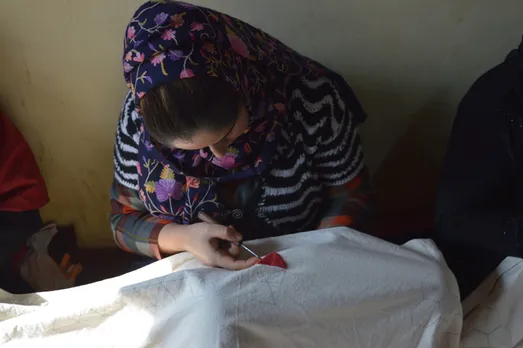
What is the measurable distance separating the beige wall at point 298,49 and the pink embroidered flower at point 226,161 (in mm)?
295

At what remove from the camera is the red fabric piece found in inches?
31.0

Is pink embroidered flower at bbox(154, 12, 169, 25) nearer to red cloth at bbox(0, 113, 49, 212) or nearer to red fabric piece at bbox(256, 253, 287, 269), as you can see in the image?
red fabric piece at bbox(256, 253, 287, 269)

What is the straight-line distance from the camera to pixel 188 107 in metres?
0.74

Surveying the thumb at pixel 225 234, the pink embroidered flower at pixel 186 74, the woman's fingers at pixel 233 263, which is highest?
the pink embroidered flower at pixel 186 74

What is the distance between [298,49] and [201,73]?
0.39 metres

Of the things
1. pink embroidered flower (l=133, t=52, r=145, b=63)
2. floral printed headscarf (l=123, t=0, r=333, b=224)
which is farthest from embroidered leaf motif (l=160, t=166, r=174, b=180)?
pink embroidered flower (l=133, t=52, r=145, b=63)


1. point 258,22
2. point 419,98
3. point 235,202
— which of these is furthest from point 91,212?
point 419,98

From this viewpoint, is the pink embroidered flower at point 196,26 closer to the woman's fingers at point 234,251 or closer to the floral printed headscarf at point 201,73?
the floral printed headscarf at point 201,73

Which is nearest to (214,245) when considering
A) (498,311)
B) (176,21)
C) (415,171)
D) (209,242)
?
(209,242)

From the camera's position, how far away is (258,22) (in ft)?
3.41

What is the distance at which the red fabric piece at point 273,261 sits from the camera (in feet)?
2.58

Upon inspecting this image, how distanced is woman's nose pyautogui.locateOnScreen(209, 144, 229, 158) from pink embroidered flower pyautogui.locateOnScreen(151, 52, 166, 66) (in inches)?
6.5

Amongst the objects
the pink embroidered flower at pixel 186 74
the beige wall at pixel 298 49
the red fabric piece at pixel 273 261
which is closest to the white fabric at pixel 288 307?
the red fabric piece at pixel 273 261

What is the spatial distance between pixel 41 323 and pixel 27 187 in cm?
38
